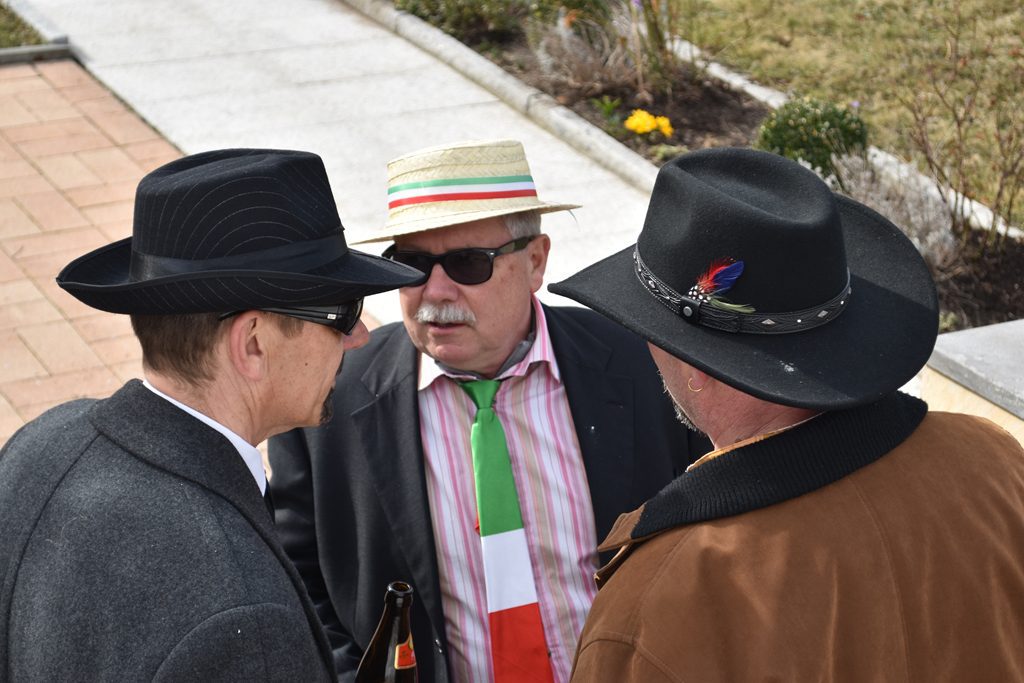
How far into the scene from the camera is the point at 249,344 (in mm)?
2244

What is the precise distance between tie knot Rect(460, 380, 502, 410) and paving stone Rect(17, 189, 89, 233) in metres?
4.47

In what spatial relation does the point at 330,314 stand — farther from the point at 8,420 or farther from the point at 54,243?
the point at 54,243

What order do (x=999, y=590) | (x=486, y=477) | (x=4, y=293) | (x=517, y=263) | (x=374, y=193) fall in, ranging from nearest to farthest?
1. (x=999, y=590)
2. (x=486, y=477)
3. (x=517, y=263)
4. (x=4, y=293)
5. (x=374, y=193)

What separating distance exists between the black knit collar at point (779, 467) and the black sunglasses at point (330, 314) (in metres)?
0.74

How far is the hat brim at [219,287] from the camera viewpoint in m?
2.11

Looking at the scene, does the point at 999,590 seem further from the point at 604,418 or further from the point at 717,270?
the point at 604,418

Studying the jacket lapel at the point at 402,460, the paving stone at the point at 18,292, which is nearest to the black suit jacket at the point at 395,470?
the jacket lapel at the point at 402,460

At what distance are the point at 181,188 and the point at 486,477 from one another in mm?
1268

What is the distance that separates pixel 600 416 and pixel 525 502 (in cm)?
32

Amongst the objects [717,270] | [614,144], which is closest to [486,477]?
[717,270]

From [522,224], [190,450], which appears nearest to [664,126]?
[522,224]

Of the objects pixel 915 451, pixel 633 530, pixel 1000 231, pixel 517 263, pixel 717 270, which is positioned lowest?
pixel 1000 231

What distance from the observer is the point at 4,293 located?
20.6ft

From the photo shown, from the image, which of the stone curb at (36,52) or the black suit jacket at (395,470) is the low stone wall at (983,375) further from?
the stone curb at (36,52)
